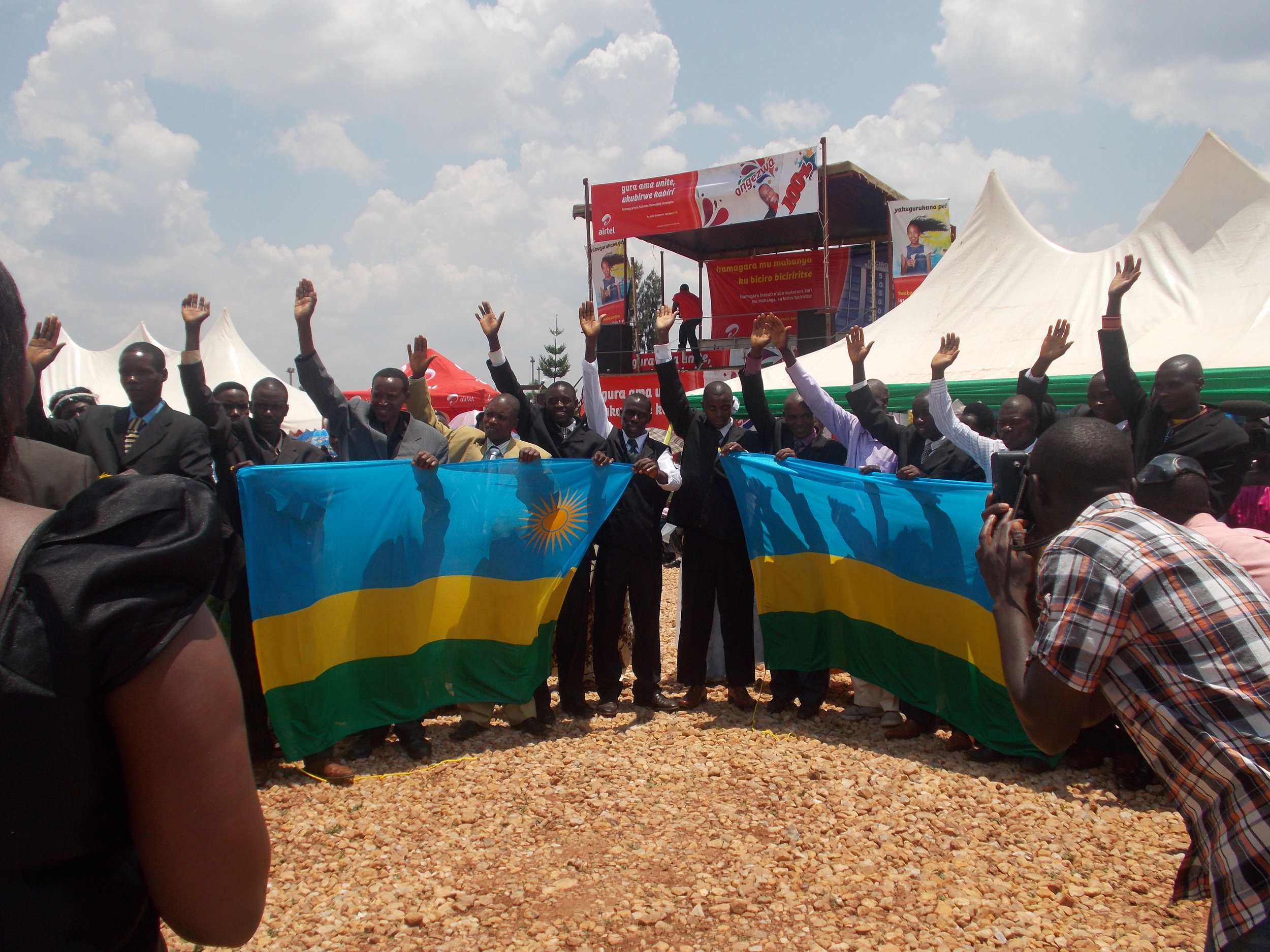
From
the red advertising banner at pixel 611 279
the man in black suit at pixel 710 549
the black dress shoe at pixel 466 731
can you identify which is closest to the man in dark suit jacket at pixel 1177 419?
the man in black suit at pixel 710 549

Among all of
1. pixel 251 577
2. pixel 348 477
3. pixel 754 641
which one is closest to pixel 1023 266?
pixel 754 641

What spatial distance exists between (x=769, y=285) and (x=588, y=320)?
18.9 m

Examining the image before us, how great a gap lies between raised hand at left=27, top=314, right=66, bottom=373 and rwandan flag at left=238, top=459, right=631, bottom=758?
168 cm

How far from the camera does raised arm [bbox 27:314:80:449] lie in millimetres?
4797

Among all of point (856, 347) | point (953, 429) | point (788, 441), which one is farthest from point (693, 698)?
point (856, 347)

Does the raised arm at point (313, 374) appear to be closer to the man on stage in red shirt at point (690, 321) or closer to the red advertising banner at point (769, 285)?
the man on stage in red shirt at point (690, 321)

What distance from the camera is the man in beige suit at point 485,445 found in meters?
5.39

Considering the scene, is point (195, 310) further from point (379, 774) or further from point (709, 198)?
point (709, 198)

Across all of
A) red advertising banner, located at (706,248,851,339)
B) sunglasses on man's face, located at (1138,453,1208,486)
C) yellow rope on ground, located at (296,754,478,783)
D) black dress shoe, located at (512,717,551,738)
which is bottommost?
black dress shoe, located at (512,717,551,738)

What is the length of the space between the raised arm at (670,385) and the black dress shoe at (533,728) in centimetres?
222

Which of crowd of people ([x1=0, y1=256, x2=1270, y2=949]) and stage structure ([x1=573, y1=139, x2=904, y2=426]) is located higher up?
stage structure ([x1=573, y1=139, x2=904, y2=426])

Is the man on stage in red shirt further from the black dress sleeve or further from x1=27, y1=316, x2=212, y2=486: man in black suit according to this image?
the black dress sleeve

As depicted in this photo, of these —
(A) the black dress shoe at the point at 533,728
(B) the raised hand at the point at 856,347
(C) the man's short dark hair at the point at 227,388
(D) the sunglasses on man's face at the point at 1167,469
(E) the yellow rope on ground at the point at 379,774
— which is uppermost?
(B) the raised hand at the point at 856,347

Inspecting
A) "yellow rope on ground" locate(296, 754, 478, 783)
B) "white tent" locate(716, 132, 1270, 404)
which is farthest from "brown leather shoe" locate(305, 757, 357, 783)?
"white tent" locate(716, 132, 1270, 404)
